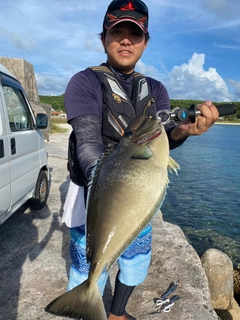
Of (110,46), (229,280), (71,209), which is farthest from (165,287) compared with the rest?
(110,46)

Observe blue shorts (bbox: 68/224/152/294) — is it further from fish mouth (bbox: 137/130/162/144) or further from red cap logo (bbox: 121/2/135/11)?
red cap logo (bbox: 121/2/135/11)

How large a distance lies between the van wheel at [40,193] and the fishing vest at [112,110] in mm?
3391

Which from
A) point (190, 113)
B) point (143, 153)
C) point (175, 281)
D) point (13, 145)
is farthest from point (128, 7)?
point (175, 281)

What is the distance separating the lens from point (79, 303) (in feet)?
4.90

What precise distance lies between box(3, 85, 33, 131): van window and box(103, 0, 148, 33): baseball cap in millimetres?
2454

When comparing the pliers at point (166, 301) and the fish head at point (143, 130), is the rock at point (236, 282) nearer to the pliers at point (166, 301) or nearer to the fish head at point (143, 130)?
the pliers at point (166, 301)

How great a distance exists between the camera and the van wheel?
5.44 m

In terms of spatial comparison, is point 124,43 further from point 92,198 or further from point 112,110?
point 92,198

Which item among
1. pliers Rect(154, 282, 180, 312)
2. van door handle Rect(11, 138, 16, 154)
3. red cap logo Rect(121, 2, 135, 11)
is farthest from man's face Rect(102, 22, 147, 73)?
pliers Rect(154, 282, 180, 312)

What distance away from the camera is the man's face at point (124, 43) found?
219 centimetres

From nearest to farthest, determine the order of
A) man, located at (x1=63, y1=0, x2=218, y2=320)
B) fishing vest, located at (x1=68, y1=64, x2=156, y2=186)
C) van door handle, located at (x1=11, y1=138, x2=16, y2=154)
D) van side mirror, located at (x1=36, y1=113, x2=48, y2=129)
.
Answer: man, located at (x1=63, y1=0, x2=218, y2=320), fishing vest, located at (x1=68, y1=64, x2=156, y2=186), van door handle, located at (x1=11, y1=138, x2=16, y2=154), van side mirror, located at (x1=36, y1=113, x2=48, y2=129)

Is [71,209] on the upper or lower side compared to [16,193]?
upper

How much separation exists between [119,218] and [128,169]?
265mm

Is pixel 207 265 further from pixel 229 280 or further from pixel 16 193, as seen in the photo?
pixel 16 193
